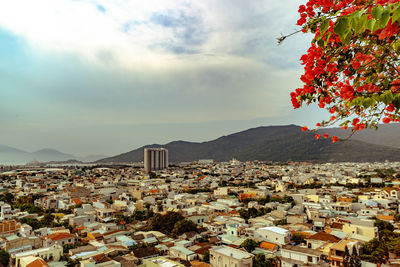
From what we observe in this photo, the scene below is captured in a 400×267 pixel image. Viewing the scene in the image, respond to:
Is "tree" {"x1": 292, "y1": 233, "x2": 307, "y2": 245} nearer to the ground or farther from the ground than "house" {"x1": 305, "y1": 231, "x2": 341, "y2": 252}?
nearer to the ground

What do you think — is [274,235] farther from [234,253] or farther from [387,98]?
A: [387,98]

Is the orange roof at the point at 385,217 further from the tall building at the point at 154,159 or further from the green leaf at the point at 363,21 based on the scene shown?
the tall building at the point at 154,159

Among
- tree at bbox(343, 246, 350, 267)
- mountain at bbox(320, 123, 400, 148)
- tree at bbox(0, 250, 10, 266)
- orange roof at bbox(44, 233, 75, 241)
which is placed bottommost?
tree at bbox(0, 250, 10, 266)

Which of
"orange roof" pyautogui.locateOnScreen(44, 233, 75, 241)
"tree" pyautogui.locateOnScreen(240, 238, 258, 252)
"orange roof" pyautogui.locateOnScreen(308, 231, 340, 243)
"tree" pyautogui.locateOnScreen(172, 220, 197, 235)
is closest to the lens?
"tree" pyautogui.locateOnScreen(240, 238, 258, 252)

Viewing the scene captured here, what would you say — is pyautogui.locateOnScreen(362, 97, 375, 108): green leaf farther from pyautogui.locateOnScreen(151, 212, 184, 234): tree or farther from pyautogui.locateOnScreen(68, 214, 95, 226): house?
pyautogui.locateOnScreen(68, 214, 95, 226): house

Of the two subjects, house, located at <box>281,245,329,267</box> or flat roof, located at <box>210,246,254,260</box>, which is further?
flat roof, located at <box>210,246,254,260</box>

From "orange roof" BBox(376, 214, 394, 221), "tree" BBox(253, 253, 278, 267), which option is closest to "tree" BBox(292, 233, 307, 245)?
"tree" BBox(253, 253, 278, 267)

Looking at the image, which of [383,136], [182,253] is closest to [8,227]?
[182,253]
